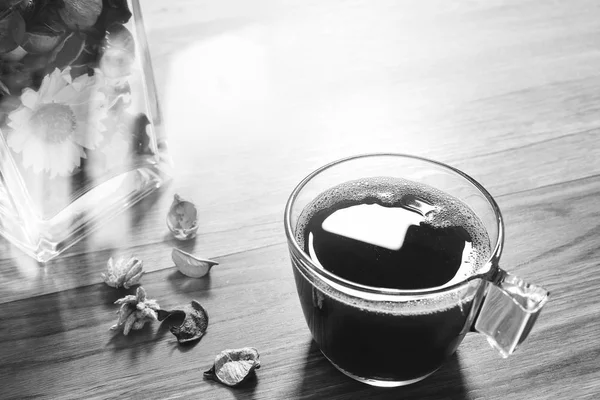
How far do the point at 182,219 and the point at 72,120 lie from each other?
0.55 feet

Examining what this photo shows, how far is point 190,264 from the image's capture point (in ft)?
2.60

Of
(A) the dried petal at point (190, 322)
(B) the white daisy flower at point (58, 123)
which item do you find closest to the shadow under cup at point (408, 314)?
(A) the dried petal at point (190, 322)

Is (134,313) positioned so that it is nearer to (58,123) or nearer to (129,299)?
(129,299)

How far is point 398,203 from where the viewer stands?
0.70 meters

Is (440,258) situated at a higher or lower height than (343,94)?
higher

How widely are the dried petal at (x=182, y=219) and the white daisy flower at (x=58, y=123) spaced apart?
0.12 m

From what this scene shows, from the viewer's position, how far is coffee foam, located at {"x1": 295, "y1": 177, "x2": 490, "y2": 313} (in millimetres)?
651

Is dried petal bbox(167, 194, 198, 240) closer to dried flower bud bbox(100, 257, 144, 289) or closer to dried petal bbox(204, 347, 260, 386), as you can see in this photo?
dried flower bud bbox(100, 257, 144, 289)

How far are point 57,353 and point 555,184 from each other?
0.62m

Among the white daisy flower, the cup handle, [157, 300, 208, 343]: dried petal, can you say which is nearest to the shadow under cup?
the cup handle

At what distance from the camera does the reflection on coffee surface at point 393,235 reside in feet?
2.05

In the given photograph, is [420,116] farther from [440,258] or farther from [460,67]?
[440,258]

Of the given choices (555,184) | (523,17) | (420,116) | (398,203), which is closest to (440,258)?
(398,203)

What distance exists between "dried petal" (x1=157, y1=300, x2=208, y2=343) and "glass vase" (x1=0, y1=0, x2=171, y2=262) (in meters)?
0.19
